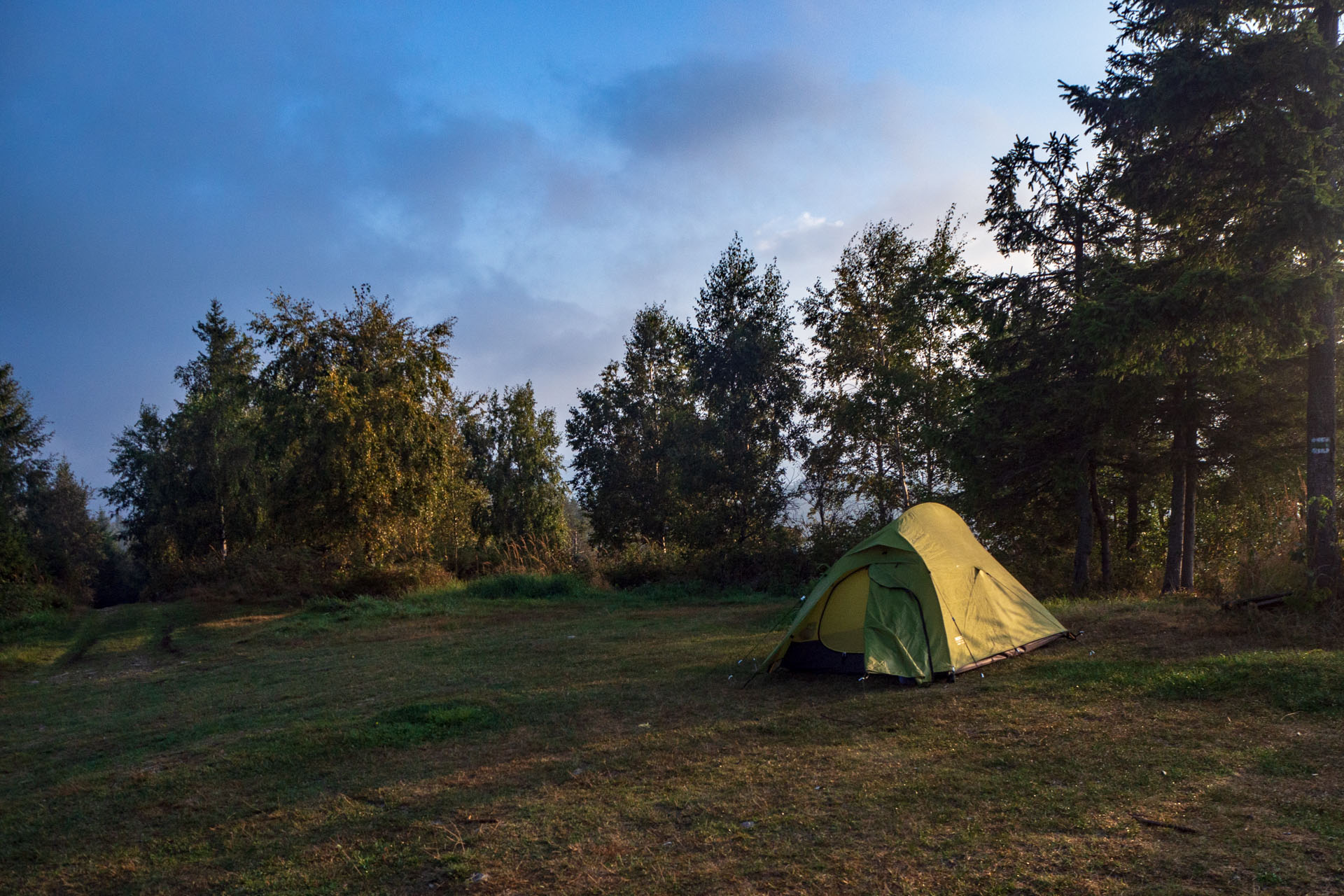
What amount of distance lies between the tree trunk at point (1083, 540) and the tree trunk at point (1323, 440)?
511 centimetres

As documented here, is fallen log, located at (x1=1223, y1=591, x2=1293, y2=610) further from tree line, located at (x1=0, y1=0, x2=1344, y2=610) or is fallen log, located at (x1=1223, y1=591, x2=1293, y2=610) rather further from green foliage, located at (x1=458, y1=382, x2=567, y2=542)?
green foliage, located at (x1=458, y1=382, x2=567, y2=542)

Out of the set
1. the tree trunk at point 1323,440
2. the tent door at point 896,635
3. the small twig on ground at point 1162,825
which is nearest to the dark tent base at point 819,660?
the tent door at point 896,635

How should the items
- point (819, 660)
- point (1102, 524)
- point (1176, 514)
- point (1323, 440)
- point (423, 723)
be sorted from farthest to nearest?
point (1102, 524), point (1176, 514), point (1323, 440), point (819, 660), point (423, 723)

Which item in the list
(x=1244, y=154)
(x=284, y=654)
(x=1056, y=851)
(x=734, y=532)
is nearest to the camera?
(x=1056, y=851)

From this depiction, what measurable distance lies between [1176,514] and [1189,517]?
0.26 metres

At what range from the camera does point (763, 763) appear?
6020 millimetres

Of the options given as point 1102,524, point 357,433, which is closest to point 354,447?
point 357,433

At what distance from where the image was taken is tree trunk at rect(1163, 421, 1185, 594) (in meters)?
13.4

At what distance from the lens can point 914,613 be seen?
8789 millimetres

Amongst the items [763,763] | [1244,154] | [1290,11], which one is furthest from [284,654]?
[1290,11]

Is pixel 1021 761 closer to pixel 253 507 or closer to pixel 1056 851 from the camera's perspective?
pixel 1056 851

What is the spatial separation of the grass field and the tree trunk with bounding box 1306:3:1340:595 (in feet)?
3.31

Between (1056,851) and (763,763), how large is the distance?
2352 millimetres

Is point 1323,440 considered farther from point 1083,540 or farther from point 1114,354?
point 1083,540
